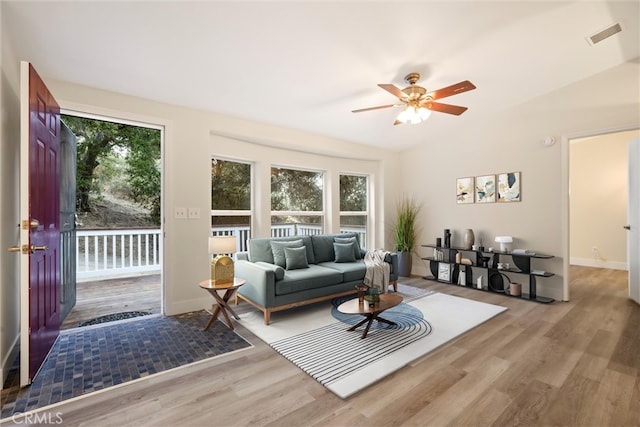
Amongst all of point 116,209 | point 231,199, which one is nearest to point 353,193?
point 231,199

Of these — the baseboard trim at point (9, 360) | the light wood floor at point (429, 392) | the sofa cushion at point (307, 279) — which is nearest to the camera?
the light wood floor at point (429, 392)

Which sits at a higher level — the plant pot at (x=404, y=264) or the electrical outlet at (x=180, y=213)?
the electrical outlet at (x=180, y=213)

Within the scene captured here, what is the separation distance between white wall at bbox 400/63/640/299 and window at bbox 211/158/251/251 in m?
3.46

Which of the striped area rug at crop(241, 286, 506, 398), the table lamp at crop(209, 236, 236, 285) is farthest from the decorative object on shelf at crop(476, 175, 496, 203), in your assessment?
the table lamp at crop(209, 236, 236, 285)

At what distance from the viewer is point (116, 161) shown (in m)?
5.84

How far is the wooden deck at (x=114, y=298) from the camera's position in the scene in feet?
11.7

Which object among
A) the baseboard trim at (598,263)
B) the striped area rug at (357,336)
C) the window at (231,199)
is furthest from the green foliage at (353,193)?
the baseboard trim at (598,263)

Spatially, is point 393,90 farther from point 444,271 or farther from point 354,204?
point 444,271

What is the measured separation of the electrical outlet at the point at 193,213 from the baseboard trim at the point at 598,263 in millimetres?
7926

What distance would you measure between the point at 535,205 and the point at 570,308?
148cm

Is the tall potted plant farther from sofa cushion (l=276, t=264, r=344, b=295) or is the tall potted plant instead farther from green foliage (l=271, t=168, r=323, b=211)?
sofa cushion (l=276, t=264, r=344, b=295)

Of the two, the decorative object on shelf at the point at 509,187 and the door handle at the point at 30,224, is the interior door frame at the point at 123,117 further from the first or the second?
the decorative object on shelf at the point at 509,187

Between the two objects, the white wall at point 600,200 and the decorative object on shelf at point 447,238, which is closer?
the decorative object on shelf at point 447,238

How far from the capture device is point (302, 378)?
2166 mm
